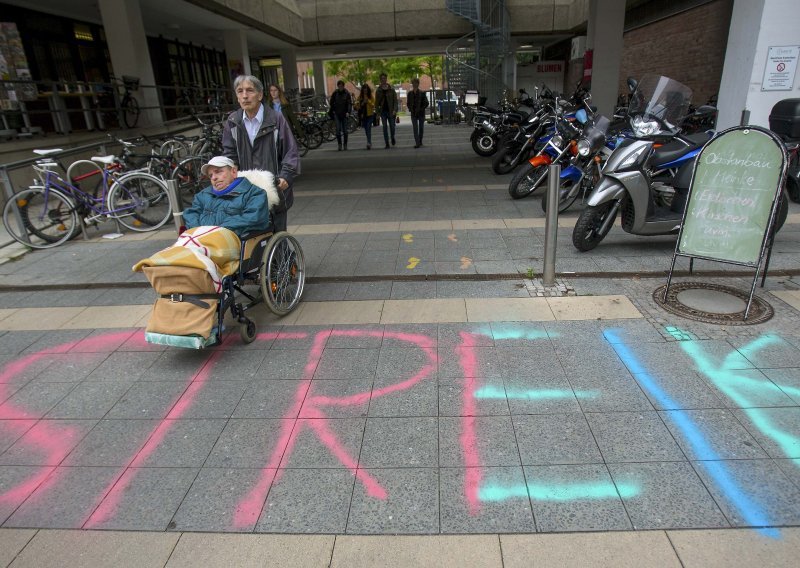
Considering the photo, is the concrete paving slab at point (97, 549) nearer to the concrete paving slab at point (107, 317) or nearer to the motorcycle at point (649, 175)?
the concrete paving slab at point (107, 317)

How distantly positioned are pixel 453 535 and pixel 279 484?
894mm

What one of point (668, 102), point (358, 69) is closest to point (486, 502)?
point (668, 102)

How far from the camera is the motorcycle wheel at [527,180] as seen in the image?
774 centimetres

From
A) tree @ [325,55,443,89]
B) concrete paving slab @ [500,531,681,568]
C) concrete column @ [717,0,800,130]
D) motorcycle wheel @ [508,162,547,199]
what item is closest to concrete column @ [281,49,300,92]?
motorcycle wheel @ [508,162,547,199]

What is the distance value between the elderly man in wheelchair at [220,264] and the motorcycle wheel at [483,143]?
8550 mm

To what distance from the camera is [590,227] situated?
546cm

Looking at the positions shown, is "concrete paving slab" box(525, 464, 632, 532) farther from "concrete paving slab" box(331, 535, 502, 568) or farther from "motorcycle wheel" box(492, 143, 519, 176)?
"motorcycle wheel" box(492, 143, 519, 176)

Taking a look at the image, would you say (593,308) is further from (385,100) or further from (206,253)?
(385,100)

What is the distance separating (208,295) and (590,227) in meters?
3.83

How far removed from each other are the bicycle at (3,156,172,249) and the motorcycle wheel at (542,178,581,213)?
209 inches

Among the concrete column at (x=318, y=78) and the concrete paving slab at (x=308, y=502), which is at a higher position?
the concrete column at (x=318, y=78)

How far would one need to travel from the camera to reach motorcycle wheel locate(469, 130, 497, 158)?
12.1m

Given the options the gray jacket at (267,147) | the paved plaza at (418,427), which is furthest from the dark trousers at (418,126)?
the gray jacket at (267,147)

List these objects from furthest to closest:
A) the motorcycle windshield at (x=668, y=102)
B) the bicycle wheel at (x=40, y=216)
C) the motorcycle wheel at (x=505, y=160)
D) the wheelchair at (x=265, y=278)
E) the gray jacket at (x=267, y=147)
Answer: the motorcycle wheel at (x=505, y=160) → the bicycle wheel at (x=40, y=216) → the motorcycle windshield at (x=668, y=102) → the gray jacket at (x=267, y=147) → the wheelchair at (x=265, y=278)
